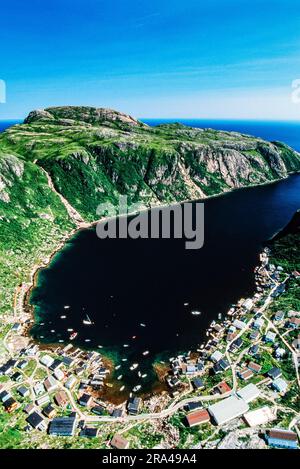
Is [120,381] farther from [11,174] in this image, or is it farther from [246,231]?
[11,174]

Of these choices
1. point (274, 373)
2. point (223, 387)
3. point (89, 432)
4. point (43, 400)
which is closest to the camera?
point (89, 432)

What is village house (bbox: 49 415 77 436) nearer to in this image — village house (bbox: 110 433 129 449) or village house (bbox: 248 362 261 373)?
village house (bbox: 110 433 129 449)

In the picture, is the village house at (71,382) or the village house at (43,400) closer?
the village house at (43,400)

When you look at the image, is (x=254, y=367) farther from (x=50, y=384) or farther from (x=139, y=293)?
(x=50, y=384)

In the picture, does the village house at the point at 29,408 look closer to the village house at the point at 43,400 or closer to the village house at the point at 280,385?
the village house at the point at 43,400

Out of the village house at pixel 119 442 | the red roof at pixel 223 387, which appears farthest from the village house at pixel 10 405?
the red roof at pixel 223 387

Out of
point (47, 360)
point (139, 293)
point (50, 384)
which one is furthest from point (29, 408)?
point (139, 293)

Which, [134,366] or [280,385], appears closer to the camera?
[280,385]

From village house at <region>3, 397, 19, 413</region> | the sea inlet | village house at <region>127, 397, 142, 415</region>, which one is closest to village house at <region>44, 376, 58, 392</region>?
village house at <region>3, 397, 19, 413</region>

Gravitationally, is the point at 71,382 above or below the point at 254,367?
below
